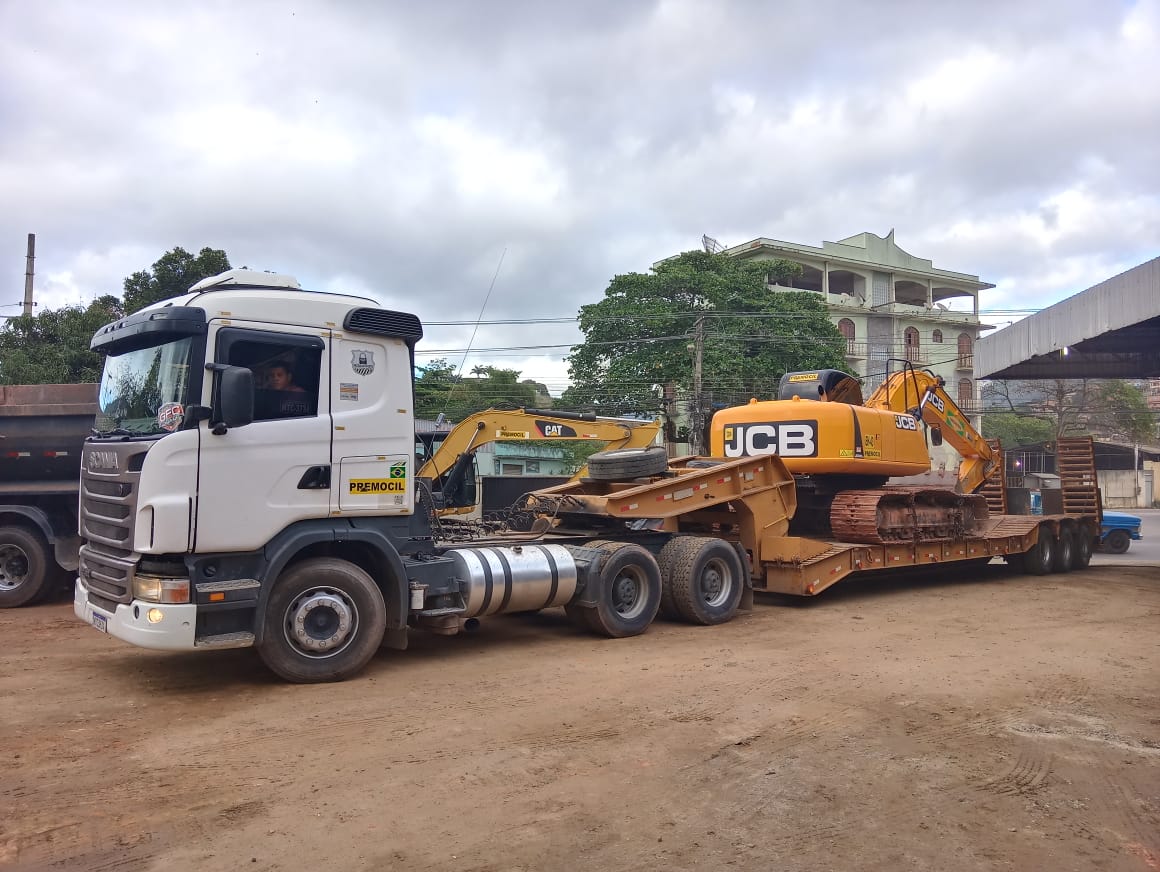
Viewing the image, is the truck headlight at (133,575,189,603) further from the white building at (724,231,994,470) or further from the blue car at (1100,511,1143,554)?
the white building at (724,231,994,470)

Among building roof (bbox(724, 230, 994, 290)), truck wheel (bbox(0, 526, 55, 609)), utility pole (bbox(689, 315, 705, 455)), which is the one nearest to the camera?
truck wheel (bbox(0, 526, 55, 609))

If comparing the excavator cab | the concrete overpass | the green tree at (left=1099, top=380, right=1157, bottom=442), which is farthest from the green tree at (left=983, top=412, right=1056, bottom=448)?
the excavator cab

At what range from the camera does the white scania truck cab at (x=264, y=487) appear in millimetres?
6461

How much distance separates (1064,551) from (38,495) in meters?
16.7

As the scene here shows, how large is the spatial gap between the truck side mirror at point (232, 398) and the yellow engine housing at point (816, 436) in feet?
25.8

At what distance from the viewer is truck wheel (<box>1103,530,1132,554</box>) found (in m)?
21.9

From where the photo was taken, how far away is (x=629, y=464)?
10430 mm

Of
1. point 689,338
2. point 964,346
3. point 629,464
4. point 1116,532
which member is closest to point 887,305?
point 964,346

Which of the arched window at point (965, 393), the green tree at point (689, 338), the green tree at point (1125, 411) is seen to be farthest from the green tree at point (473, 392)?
the green tree at point (1125, 411)

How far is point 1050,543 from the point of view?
16.1 metres

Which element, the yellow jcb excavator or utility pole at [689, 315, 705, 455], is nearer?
the yellow jcb excavator

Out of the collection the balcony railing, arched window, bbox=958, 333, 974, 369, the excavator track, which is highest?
arched window, bbox=958, 333, 974, 369

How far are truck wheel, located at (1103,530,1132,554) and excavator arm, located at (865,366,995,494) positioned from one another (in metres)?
7.57

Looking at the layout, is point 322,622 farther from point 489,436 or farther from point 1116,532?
point 1116,532
